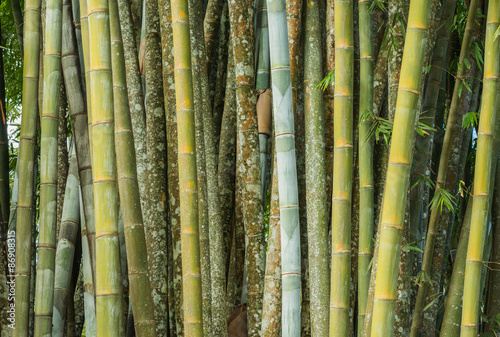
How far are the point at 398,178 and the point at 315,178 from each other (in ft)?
1.68

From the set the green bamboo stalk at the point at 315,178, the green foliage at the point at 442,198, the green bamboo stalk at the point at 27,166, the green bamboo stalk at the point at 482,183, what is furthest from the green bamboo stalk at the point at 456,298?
the green bamboo stalk at the point at 27,166

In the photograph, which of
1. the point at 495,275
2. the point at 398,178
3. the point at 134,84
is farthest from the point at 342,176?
the point at 495,275

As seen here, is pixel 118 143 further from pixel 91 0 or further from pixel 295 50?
pixel 295 50

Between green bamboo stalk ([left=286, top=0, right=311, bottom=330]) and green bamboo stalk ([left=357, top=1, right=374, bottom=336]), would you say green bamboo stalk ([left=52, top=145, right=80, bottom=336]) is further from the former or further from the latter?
green bamboo stalk ([left=357, top=1, right=374, bottom=336])

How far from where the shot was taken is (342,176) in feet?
6.25

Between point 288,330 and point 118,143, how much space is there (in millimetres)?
828

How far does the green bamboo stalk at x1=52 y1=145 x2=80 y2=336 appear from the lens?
96.3 inches

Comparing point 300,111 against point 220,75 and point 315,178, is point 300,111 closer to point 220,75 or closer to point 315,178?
point 315,178

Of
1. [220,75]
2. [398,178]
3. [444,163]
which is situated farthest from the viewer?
[220,75]

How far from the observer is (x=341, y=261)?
1887 mm

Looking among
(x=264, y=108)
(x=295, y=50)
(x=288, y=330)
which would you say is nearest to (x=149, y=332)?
(x=288, y=330)

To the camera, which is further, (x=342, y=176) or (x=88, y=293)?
(x=88, y=293)

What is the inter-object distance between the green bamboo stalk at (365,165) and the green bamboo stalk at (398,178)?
336mm

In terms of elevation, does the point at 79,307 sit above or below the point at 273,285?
below
